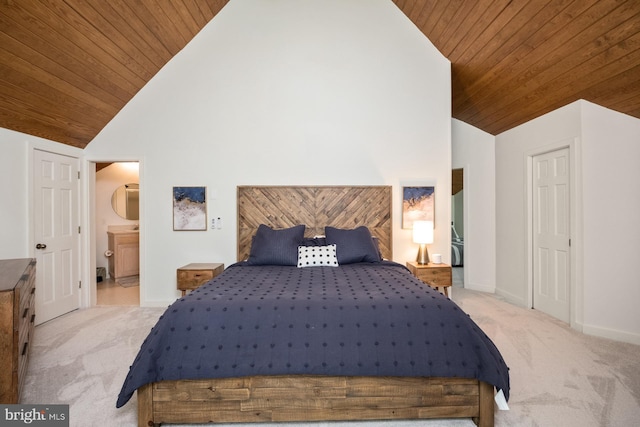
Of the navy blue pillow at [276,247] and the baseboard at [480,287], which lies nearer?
the navy blue pillow at [276,247]

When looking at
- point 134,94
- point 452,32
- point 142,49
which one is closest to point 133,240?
point 134,94

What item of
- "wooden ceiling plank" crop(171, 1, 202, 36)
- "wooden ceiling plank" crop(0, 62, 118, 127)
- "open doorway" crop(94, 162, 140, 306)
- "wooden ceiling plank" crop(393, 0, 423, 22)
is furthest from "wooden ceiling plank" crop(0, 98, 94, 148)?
"wooden ceiling plank" crop(393, 0, 423, 22)

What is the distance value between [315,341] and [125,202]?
17.3 ft

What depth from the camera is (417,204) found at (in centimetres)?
388

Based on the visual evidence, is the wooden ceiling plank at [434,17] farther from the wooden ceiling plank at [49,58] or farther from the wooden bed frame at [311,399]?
the wooden ceiling plank at [49,58]

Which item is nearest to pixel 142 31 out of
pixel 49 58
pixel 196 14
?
pixel 196 14

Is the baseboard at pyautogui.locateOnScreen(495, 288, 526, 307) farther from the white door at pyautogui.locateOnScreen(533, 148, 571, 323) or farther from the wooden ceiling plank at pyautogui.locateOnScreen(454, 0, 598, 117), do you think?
the wooden ceiling plank at pyautogui.locateOnScreen(454, 0, 598, 117)

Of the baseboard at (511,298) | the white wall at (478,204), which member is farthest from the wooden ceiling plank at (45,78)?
the baseboard at (511,298)

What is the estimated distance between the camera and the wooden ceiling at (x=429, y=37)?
7.70 feet

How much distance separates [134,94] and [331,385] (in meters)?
3.97

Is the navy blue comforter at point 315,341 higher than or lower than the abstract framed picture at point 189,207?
lower

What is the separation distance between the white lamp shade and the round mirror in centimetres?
485

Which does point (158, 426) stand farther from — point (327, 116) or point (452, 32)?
point (452, 32)

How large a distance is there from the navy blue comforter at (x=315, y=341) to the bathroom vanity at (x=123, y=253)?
→ 4.22 m
